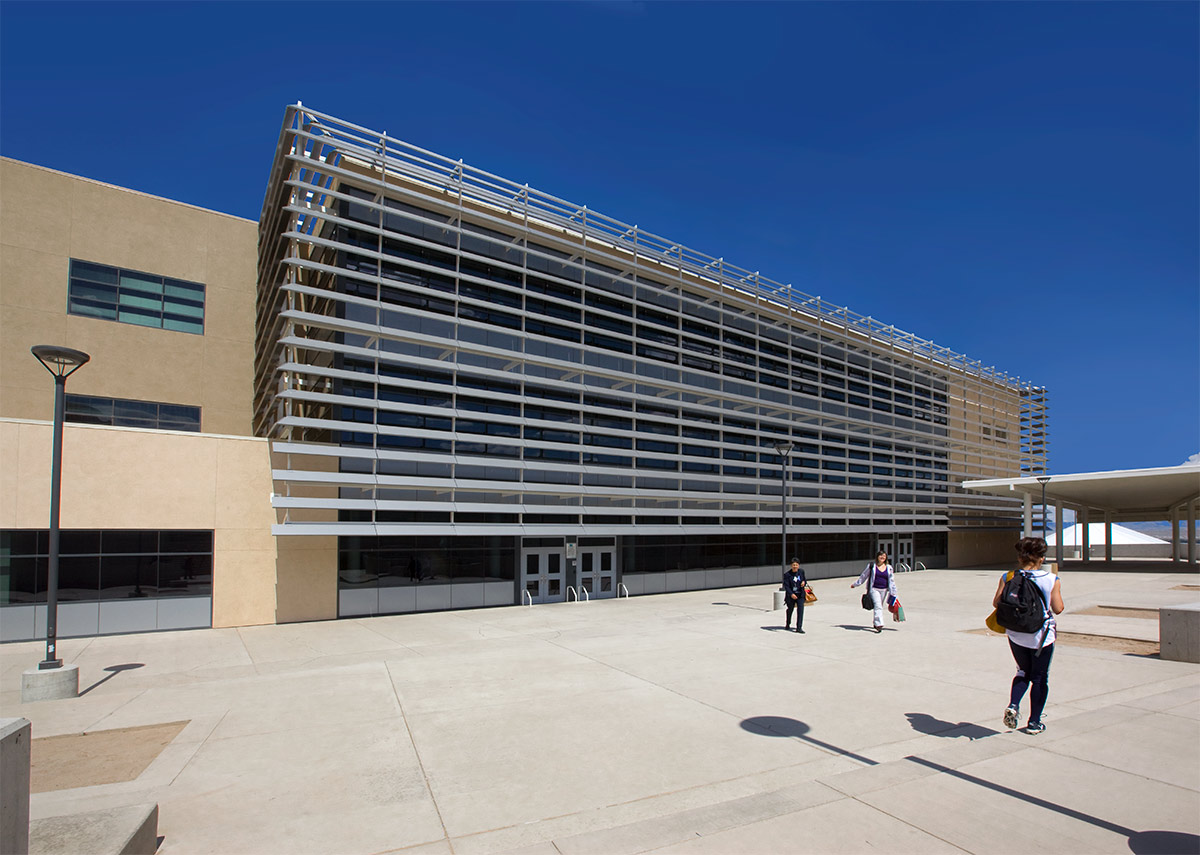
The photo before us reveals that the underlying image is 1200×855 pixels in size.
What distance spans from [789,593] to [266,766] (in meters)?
12.2

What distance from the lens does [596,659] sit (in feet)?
42.7

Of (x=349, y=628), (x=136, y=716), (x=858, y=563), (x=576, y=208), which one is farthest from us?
(x=858, y=563)

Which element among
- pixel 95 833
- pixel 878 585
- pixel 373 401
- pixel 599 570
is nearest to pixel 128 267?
pixel 373 401

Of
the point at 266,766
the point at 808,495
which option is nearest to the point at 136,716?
the point at 266,766

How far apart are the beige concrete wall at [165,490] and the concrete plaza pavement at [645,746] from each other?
3.84 metres

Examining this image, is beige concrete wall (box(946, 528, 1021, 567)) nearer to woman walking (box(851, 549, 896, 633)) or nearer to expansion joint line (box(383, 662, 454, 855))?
woman walking (box(851, 549, 896, 633))

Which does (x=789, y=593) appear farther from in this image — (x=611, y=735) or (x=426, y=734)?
(x=426, y=734)

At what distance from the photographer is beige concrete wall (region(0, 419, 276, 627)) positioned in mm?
16734

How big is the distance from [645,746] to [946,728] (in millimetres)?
3505

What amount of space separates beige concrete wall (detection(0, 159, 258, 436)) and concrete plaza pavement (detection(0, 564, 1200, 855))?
12.2 m

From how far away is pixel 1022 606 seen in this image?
668 centimetres

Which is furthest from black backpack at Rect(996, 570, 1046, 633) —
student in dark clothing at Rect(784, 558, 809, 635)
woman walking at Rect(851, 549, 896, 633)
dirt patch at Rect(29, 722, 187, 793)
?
student in dark clothing at Rect(784, 558, 809, 635)

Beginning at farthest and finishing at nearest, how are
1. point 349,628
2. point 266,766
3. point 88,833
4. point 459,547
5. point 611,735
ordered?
1. point 459,547
2. point 349,628
3. point 611,735
4. point 266,766
5. point 88,833

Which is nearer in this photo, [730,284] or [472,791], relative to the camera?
[472,791]
